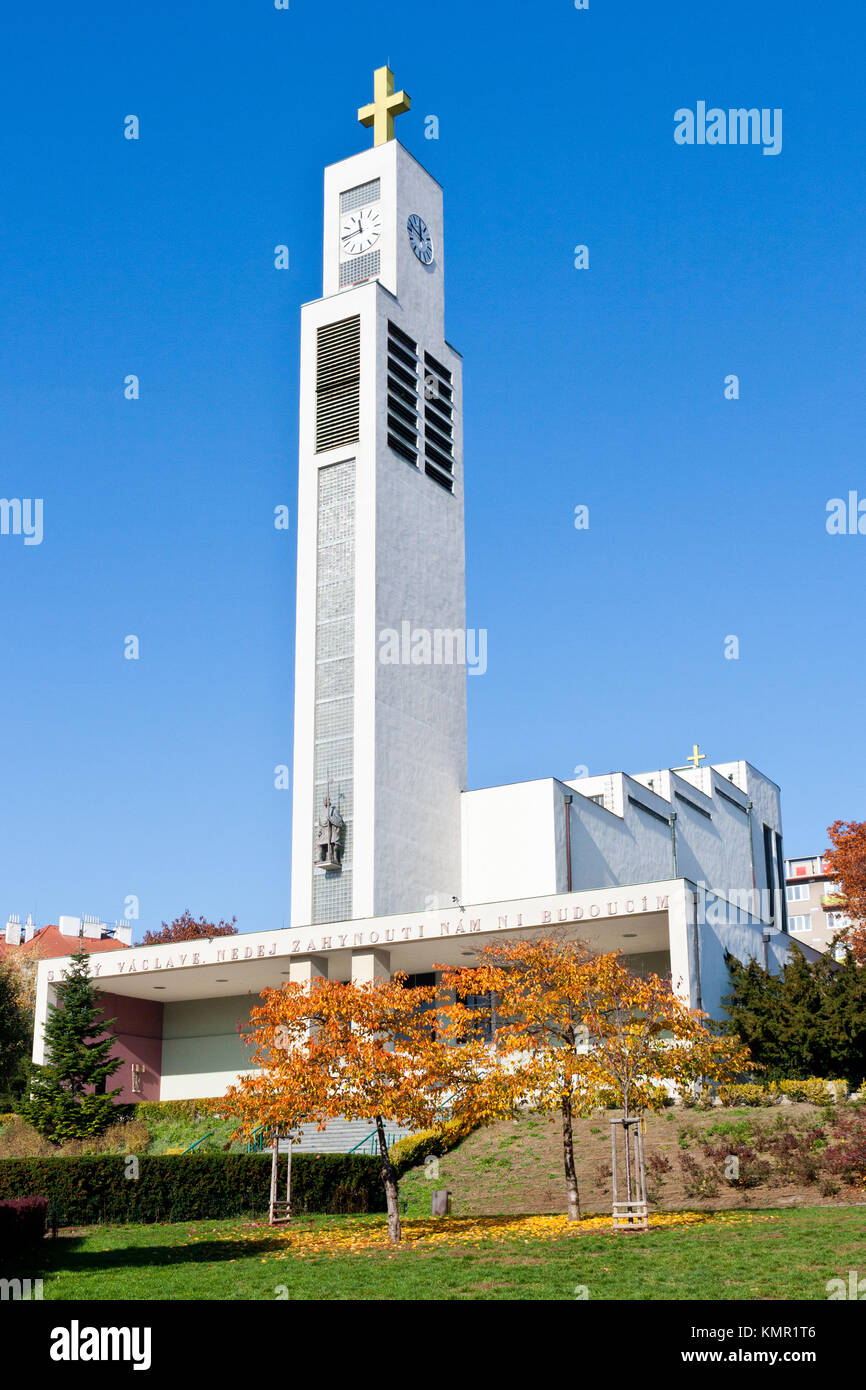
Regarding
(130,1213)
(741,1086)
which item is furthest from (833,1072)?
(130,1213)

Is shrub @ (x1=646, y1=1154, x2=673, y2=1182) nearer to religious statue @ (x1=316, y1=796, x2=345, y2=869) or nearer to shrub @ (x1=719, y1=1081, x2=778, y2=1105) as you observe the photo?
shrub @ (x1=719, y1=1081, x2=778, y2=1105)

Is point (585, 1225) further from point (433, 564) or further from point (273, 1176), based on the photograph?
point (433, 564)

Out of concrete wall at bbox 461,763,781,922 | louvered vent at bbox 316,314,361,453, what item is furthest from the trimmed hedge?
louvered vent at bbox 316,314,361,453

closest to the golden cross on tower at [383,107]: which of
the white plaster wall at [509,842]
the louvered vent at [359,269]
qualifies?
the louvered vent at [359,269]

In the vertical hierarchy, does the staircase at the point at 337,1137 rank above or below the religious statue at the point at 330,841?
below

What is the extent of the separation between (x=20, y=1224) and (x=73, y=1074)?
20814 mm

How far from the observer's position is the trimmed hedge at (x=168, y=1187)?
23.8 meters

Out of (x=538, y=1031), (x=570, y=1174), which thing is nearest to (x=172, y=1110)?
(x=538, y=1031)

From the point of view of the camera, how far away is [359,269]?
5050 centimetres

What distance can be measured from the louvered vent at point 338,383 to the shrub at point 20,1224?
33.0 meters

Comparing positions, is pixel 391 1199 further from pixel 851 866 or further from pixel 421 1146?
pixel 851 866

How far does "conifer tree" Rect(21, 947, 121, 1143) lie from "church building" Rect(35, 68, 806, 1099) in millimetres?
3153

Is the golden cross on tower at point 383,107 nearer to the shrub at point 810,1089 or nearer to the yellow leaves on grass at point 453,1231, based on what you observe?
the shrub at point 810,1089
